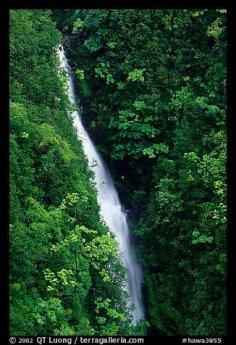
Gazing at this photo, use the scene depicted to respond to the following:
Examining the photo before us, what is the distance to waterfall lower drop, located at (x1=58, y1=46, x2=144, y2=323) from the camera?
1305 centimetres

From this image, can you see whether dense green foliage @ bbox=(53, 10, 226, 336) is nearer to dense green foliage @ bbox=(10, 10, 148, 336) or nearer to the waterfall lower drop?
the waterfall lower drop

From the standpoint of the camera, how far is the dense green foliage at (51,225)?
321 inches

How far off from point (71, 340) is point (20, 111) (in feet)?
16.3

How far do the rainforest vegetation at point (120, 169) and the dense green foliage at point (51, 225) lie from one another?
25 millimetres

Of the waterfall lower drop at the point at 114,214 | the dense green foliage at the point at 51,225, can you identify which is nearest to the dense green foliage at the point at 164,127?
the waterfall lower drop at the point at 114,214

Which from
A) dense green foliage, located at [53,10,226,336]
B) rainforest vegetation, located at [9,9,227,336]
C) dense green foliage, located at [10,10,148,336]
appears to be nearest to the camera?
dense green foliage, located at [10,10,148,336]

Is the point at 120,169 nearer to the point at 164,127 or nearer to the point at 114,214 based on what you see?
the point at 114,214

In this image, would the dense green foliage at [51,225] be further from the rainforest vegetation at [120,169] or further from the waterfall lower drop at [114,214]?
the waterfall lower drop at [114,214]

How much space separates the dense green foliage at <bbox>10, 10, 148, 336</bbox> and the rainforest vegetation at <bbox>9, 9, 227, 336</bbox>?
0.08 feet

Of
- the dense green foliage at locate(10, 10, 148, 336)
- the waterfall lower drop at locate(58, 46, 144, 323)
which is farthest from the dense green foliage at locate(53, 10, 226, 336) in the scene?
the dense green foliage at locate(10, 10, 148, 336)

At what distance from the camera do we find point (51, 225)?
9031 millimetres
